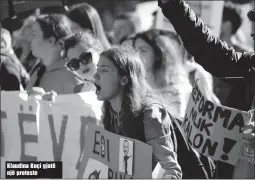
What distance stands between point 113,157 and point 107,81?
0.39 meters

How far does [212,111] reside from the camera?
3.72 meters

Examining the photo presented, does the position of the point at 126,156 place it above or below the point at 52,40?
below

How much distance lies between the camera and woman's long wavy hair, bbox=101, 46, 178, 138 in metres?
3.59

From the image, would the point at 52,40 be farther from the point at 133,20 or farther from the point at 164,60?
the point at 133,20

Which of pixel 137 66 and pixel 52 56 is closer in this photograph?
pixel 137 66

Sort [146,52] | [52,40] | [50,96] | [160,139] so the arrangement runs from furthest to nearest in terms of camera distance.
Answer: [52,40] → [146,52] → [50,96] → [160,139]

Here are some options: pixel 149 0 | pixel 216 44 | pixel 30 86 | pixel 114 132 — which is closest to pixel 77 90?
pixel 30 86

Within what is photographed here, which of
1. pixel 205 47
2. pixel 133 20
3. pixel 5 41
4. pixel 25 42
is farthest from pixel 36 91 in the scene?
pixel 133 20

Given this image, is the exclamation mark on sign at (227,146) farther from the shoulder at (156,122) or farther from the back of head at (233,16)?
the back of head at (233,16)

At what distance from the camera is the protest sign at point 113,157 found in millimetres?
3518

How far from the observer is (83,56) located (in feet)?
15.9

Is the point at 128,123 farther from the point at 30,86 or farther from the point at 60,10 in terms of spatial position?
the point at 60,10

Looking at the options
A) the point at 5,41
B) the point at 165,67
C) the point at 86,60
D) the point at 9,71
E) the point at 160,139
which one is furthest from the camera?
the point at 5,41

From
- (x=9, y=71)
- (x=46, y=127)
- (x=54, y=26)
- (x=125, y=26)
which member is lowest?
(x=46, y=127)
